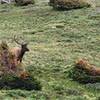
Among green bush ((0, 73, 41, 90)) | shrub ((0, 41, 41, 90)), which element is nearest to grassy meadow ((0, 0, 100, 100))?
green bush ((0, 73, 41, 90))

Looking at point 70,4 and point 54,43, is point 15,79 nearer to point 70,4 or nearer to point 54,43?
point 54,43

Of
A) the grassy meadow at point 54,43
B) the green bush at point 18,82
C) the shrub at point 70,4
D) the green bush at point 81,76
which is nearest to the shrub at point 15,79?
the green bush at point 18,82

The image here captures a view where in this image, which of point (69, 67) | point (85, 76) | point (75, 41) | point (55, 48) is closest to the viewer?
point (85, 76)

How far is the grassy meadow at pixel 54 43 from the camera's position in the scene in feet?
81.9

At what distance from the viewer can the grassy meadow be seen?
24969 mm

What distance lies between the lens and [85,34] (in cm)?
3909

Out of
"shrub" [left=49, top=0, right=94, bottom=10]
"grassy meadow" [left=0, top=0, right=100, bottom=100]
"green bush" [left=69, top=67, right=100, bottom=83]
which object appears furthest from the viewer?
"shrub" [left=49, top=0, right=94, bottom=10]

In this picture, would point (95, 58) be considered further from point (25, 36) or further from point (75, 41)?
point (25, 36)

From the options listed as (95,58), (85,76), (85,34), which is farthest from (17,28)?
(85,76)

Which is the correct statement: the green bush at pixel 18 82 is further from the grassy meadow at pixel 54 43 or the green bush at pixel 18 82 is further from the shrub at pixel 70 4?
the shrub at pixel 70 4

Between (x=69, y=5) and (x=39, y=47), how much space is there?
43.8 feet

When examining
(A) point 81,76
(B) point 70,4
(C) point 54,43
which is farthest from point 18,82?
(B) point 70,4

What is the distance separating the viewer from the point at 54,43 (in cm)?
3662

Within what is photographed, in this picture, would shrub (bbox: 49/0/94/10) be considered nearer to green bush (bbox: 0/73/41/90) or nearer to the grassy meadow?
the grassy meadow
